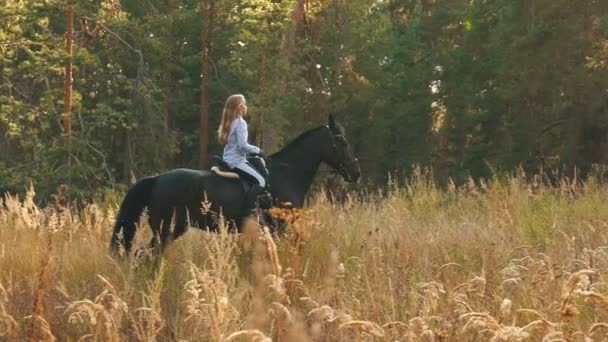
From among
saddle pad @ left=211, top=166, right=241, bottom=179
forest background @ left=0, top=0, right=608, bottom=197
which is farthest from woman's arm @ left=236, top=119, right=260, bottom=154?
forest background @ left=0, top=0, right=608, bottom=197

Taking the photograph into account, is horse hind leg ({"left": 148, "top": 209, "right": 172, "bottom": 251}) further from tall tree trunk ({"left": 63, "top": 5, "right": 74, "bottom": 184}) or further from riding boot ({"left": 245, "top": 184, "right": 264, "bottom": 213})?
tall tree trunk ({"left": 63, "top": 5, "right": 74, "bottom": 184})

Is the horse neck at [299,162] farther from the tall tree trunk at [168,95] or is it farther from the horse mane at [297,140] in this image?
the tall tree trunk at [168,95]

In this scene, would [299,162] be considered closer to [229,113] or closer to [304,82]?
[229,113]

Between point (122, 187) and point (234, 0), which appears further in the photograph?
point (234, 0)

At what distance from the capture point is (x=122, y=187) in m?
19.1

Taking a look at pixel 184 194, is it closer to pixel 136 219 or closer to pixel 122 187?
pixel 136 219

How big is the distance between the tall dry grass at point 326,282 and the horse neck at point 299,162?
1.77ft

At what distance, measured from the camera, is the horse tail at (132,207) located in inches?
301

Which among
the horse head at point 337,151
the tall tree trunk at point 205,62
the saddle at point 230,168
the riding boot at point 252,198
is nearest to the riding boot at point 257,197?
the riding boot at point 252,198

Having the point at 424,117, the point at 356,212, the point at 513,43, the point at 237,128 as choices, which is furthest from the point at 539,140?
the point at 237,128

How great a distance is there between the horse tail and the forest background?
31.6 feet

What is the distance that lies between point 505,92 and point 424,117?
30.3ft

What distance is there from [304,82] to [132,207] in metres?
17.5

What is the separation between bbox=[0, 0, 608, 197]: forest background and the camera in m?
19.3
